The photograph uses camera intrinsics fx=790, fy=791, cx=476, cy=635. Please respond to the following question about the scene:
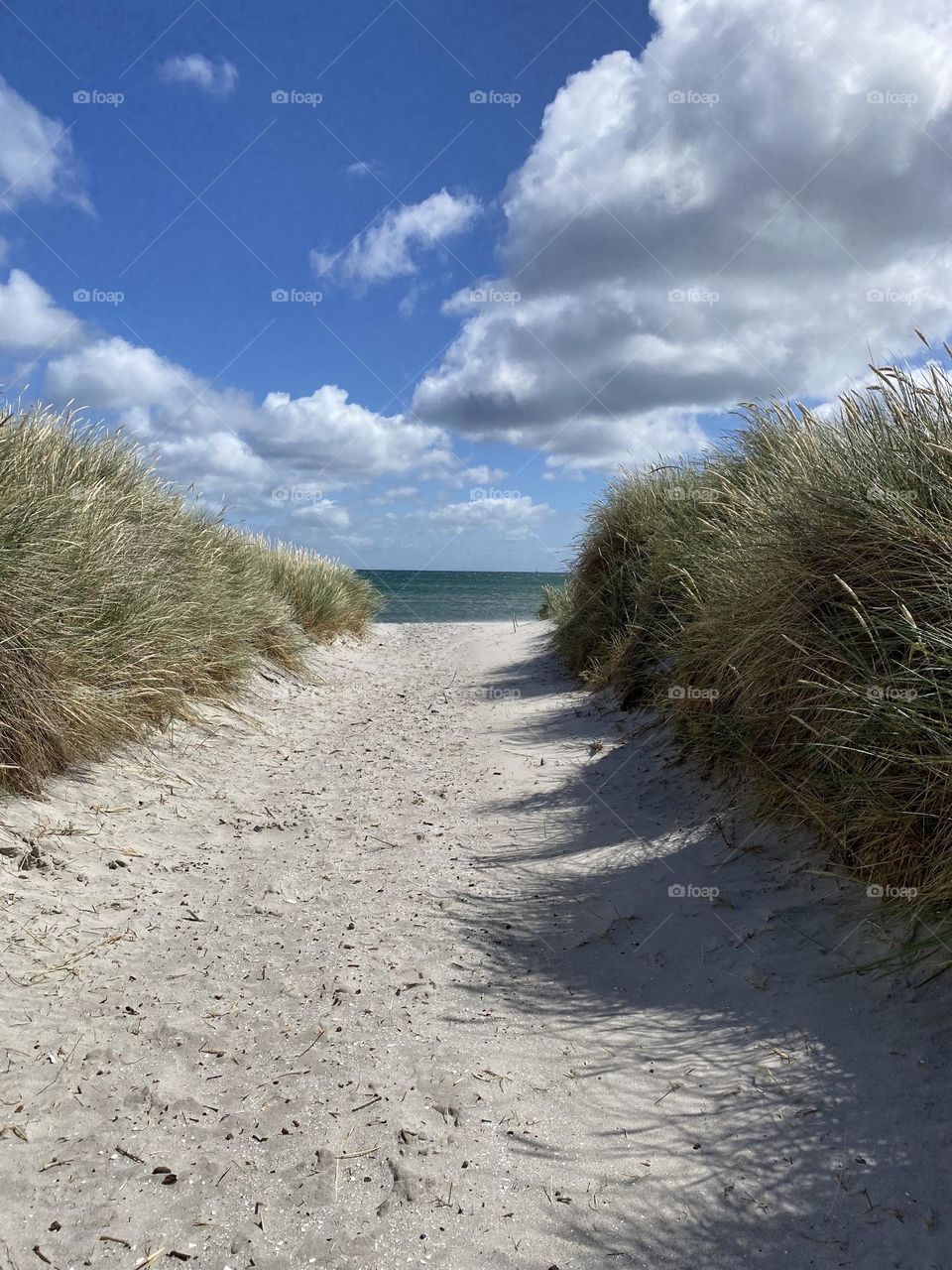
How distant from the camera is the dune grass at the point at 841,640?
3080 mm

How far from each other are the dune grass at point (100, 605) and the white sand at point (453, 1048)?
0.48 metres

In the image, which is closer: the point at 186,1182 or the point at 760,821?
the point at 186,1182

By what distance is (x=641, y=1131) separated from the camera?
240 cm

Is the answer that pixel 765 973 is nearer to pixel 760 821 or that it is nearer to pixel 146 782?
pixel 760 821

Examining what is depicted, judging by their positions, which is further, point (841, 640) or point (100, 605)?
point (100, 605)

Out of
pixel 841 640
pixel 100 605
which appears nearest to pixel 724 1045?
pixel 841 640

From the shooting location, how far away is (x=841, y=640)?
3.76m

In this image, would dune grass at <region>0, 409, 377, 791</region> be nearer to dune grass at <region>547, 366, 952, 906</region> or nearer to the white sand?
the white sand

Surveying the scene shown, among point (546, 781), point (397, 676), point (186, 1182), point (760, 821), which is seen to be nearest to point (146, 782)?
point (546, 781)

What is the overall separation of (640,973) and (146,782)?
11.4 feet

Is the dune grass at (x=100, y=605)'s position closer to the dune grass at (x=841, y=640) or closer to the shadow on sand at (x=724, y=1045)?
the shadow on sand at (x=724, y=1045)

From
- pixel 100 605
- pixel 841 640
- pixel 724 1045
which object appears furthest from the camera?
pixel 100 605

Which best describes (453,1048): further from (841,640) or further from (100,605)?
(100,605)

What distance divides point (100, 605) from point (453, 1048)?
13.5ft
